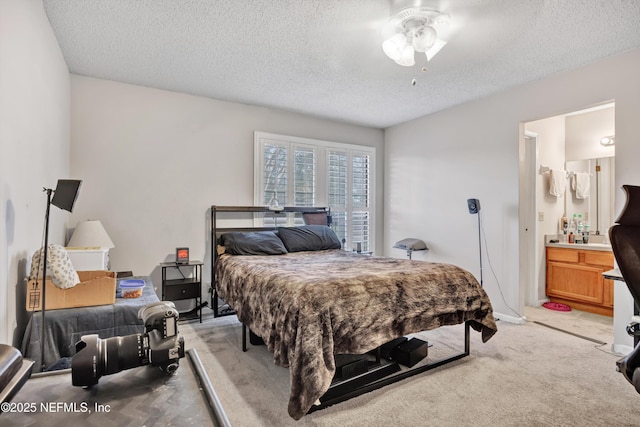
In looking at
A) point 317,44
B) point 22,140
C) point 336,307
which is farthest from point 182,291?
point 317,44

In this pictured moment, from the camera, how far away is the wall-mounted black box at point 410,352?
2588 mm

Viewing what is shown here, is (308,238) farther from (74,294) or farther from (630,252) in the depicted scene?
(630,252)

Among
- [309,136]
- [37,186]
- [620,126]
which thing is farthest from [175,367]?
[309,136]

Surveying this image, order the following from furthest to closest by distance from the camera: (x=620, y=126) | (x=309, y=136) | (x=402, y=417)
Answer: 1. (x=309, y=136)
2. (x=620, y=126)
3. (x=402, y=417)

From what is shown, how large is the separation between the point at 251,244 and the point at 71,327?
76.3 inches

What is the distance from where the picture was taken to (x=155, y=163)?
12.7 feet

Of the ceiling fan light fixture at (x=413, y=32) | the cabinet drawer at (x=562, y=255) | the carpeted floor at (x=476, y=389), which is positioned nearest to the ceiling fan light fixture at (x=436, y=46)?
the ceiling fan light fixture at (x=413, y=32)

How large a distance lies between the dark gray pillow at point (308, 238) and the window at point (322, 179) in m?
0.41

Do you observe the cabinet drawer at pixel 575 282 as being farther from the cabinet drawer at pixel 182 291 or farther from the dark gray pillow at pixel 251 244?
the cabinet drawer at pixel 182 291

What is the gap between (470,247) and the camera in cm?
430

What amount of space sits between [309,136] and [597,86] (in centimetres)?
328

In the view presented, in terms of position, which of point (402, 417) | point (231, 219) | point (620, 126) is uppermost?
point (620, 126)

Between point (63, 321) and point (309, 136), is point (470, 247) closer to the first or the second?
point (309, 136)

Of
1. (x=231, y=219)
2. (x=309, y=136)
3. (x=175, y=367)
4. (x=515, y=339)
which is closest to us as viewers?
(x=175, y=367)
